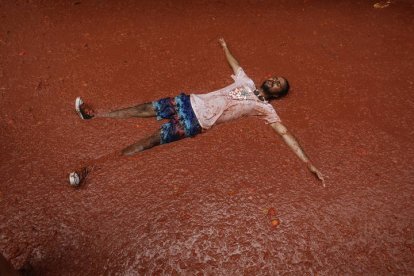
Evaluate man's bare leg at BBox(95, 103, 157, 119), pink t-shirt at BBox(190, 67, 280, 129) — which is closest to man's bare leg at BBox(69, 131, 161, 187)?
man's bare leg at BBox(95, 103, 157, 119)

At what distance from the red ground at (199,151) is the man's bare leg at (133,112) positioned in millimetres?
92

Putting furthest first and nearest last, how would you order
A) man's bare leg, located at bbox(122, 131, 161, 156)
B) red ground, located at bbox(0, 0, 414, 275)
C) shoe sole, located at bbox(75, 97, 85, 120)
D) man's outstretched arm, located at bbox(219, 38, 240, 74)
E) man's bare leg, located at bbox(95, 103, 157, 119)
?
man's outstretched arm, located at bbox(219, 38, 240, 74) → man's bare leg, located at bbox(95, 103, 157, 119) → shoe sole, located at bbox(75, 97, 85, 120) → man's bare leg, located at bbox(122, 131, 161, 156) → red ground, located at bbox(0, 0, 414, 275)

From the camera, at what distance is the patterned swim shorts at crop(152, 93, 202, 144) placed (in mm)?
3232

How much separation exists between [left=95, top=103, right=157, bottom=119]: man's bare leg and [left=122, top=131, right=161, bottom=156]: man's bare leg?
356 mm

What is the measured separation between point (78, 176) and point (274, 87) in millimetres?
2255

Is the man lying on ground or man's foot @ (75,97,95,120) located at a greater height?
man's foot @ (75,97,95,120)

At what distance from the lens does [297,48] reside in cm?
451

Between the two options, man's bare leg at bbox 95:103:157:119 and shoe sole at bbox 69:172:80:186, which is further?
man's bare leg at bbox 95:103:157:119

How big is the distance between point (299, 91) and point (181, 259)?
2.52 metres

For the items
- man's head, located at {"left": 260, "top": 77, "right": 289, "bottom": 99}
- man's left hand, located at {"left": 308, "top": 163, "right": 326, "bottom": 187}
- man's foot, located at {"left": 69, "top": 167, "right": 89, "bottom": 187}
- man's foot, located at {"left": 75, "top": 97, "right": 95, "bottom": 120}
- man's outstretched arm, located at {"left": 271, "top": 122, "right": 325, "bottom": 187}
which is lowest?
man's left hand, located at {"left": 308, "top": 163, "right": 326, "bottom": 187}

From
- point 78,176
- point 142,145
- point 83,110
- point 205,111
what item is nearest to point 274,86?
point 205,111

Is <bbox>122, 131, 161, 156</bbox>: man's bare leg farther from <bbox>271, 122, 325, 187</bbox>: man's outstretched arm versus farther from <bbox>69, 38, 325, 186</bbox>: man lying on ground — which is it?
<bbox>271, 122, 325, 187</bbox>: man's outstretched arm

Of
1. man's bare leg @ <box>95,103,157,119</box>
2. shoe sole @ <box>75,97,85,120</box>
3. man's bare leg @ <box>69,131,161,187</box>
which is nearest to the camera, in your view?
man's bare leg @ <box>69,131,161,187</box>

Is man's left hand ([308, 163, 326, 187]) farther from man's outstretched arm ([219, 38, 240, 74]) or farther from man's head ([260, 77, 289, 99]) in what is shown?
man's outstretched arm ([219, 38, 240, 74])
